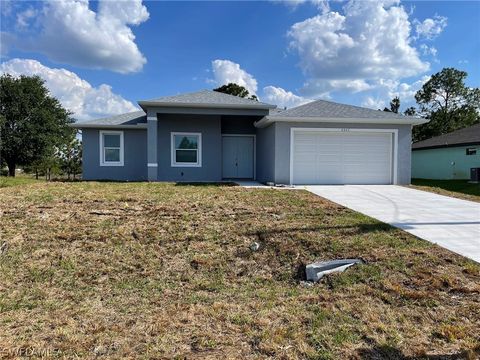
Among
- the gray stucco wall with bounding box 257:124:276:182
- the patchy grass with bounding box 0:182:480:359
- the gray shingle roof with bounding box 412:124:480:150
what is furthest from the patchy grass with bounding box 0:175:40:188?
the gray shingle roof with bounding box 412:124:480:150

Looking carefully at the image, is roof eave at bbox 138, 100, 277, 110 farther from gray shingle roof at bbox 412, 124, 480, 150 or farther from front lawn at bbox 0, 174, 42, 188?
gray shingle roof at bbox 412, 124, 480, 150

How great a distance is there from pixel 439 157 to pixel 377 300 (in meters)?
21.2

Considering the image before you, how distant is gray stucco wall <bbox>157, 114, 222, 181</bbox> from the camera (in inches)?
611

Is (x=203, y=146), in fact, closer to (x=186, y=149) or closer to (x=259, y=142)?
(x=186, y=149)

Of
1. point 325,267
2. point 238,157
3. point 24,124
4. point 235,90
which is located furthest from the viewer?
point 235,90

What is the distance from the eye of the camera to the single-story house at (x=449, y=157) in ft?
63.7

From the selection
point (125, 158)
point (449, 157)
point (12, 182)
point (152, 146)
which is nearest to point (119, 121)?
point (125, 158)

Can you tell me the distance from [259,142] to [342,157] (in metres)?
4.14

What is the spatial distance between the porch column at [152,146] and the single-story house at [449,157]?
16.4 metres

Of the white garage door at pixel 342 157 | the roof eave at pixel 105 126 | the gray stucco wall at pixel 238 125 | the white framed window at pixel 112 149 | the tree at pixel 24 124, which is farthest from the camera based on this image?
the tree at pixel 24 124

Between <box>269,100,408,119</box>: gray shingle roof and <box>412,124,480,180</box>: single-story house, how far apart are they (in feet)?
27.5

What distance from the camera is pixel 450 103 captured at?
34.6 m

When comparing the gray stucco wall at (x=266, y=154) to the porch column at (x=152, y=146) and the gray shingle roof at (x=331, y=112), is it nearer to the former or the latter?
the gray shingle roof at (x=331, y=112)

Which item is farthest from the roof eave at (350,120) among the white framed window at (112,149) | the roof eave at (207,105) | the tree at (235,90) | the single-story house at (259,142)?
the tree at (235,90)
